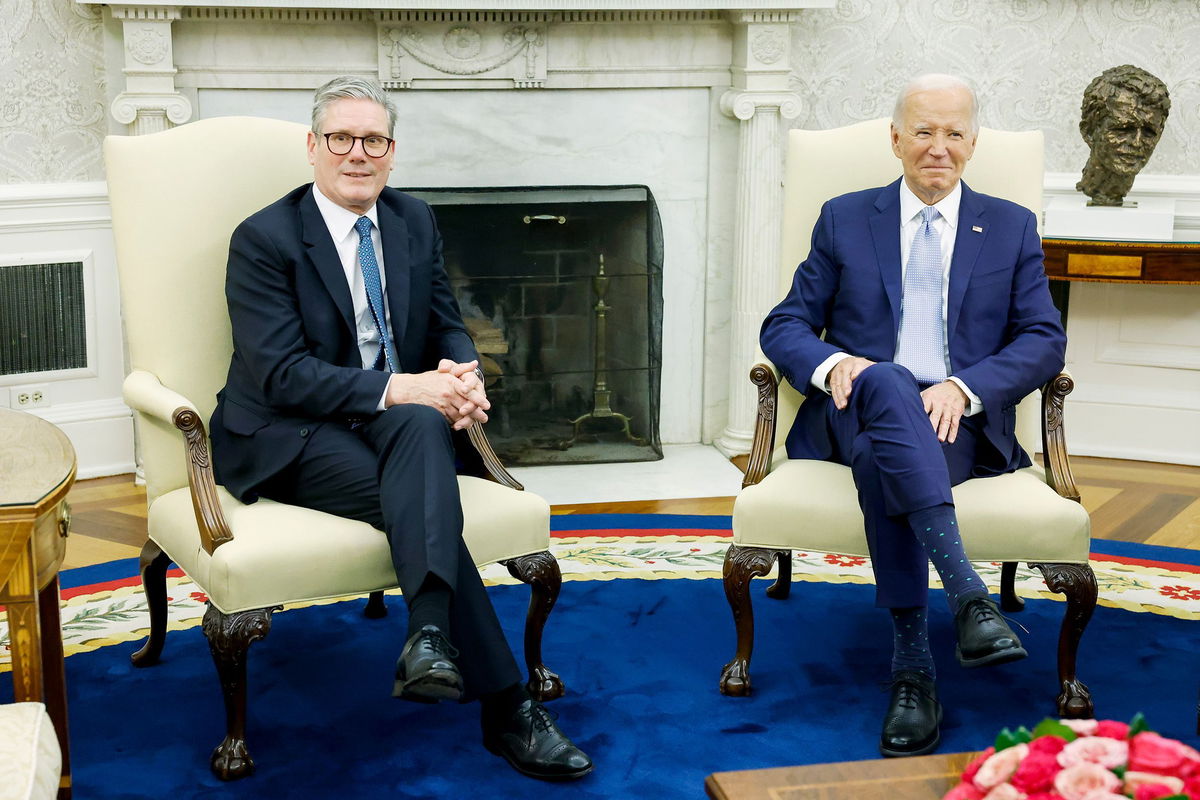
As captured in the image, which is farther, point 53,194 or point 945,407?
point 53,194

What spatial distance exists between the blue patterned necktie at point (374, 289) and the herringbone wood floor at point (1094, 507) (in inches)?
51.7

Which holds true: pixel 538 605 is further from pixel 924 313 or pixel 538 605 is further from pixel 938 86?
pixel 938 86

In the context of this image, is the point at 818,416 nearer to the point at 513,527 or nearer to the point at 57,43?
the point at 513,527

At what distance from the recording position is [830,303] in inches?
117

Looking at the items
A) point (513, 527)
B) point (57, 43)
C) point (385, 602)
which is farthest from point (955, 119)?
point (57, 43)

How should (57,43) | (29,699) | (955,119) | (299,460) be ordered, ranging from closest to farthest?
1. (29,699)
2. (299,460)
3. (955,119)
4. (57,43)

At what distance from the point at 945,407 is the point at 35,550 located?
1669mm

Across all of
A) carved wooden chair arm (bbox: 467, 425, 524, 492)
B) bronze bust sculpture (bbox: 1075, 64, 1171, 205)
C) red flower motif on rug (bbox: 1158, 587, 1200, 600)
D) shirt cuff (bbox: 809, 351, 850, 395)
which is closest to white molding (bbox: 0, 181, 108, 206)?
carved wooden chair arm (bbox: 467, 425, 524, 492)

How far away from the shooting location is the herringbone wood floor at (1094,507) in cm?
374

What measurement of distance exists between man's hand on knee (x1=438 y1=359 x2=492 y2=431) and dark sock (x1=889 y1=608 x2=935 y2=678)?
89 centimetres

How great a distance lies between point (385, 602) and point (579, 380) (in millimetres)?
1596

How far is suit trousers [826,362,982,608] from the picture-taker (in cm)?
248

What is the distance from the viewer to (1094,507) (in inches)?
161

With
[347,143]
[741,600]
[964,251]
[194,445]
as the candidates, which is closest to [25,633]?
[194,445]
